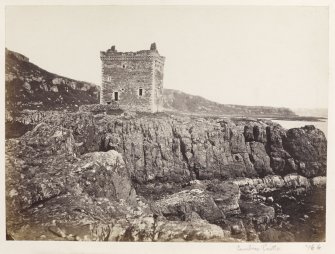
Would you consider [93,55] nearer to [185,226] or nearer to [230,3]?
[230,3]

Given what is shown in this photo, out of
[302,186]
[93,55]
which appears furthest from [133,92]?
[302,186]

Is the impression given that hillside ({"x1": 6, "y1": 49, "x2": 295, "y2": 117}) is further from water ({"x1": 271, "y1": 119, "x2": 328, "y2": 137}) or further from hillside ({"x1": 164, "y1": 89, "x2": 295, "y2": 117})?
water ({"x1": 271, "y1": 119, "x2": 328, "y2": 137})

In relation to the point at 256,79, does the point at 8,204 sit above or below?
below

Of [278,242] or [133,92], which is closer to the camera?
[278,242]

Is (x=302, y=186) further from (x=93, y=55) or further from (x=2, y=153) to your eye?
(x=2, y=153)

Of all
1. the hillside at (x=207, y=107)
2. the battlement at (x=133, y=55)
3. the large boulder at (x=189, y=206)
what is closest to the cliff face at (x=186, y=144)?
the hillside at (x=207, y=107)

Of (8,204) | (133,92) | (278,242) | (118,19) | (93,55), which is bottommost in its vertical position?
(278,242)

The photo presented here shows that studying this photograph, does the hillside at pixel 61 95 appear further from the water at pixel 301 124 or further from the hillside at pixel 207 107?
the water at pixel 301 124
